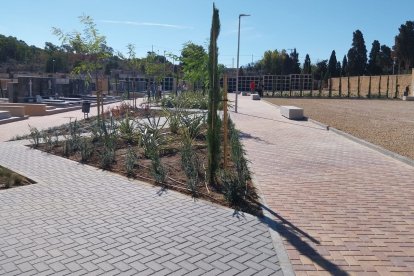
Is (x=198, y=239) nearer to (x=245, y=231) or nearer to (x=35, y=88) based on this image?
(x=245, y=231)

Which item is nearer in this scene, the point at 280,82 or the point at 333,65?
the point at 280,82

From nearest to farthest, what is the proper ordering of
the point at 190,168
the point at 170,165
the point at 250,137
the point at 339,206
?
the point at 339,206 → the point at 190,168 → the point at 170,165 → the point at 250,137

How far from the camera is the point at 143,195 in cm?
592

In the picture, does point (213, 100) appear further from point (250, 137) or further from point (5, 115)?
point (5, 115)

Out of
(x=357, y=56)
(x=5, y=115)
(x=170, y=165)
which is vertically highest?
(x=357, y=56)

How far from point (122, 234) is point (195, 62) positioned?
1731cm

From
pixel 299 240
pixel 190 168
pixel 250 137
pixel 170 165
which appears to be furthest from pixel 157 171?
pixel 250 137

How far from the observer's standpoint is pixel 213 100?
626cm

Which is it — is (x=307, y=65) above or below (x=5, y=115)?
above

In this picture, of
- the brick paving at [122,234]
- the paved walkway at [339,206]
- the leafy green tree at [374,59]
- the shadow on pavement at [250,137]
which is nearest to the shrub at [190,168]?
the brick paving at [122,234]

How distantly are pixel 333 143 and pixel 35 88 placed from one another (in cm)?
1985

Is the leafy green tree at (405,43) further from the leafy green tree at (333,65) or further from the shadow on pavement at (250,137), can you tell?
the shadow on pavement at (250,137)

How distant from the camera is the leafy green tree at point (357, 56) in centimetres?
6209

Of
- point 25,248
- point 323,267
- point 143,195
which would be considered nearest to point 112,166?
point 143,195
